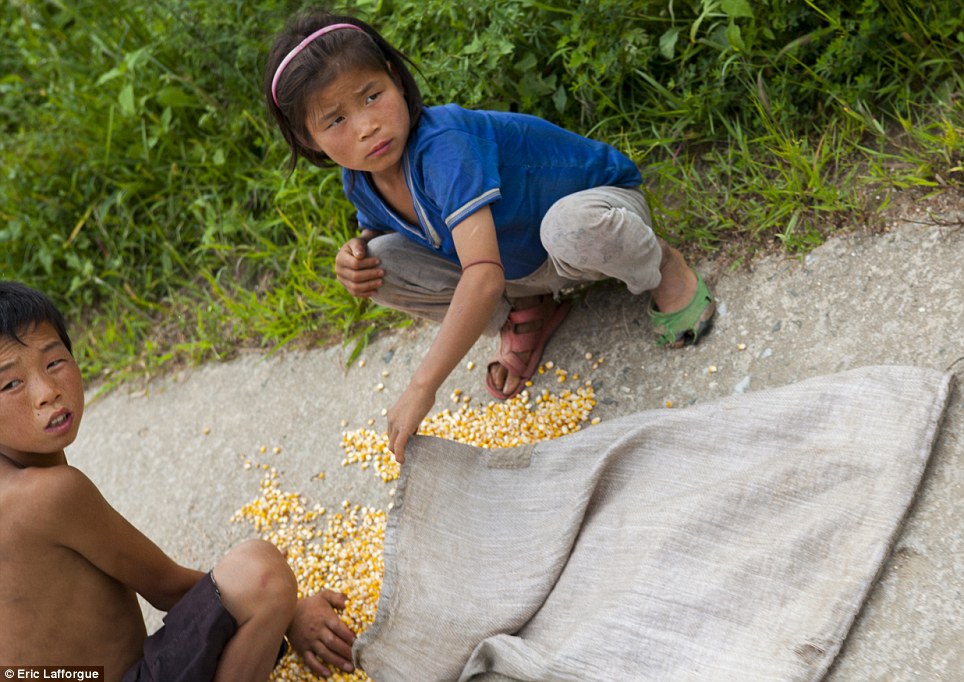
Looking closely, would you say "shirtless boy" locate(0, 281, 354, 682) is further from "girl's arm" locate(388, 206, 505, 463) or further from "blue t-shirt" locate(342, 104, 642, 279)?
"blue t-shirt" locate(342, 104, 642, 279)

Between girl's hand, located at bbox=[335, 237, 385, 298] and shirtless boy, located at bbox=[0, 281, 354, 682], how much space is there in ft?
2.39

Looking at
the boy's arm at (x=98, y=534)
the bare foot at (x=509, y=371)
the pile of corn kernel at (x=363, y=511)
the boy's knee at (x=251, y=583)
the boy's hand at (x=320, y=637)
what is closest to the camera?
the boy's arm at (x=98, y=534)

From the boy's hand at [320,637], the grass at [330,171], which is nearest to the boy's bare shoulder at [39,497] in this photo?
the boy's hand at [320,637]

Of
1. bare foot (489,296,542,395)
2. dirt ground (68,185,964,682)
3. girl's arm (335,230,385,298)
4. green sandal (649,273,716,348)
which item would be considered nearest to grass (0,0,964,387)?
dirt ground (68,185,964,682)

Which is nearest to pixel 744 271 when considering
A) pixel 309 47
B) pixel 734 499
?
pixel 734 499

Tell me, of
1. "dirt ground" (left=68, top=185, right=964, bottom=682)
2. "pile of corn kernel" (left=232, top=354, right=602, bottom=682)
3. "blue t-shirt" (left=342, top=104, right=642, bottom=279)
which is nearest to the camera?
"dirt ground" (left=68, top=185, right=964, bottom=682)

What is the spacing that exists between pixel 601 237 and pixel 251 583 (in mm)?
1125

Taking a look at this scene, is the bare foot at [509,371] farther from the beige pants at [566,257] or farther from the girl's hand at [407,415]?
the girl's hand at [407,415]

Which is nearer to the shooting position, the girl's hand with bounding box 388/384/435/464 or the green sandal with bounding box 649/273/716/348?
the girl's hand with bounding box 388/384/435/464

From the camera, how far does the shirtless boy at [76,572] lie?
188 cm

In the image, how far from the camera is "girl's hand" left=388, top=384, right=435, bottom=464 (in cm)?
206

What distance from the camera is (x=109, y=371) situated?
3.77 metres

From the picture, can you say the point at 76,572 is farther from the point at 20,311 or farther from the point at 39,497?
the point at 20,311

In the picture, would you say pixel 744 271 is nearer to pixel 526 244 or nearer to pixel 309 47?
pixel 526 244
